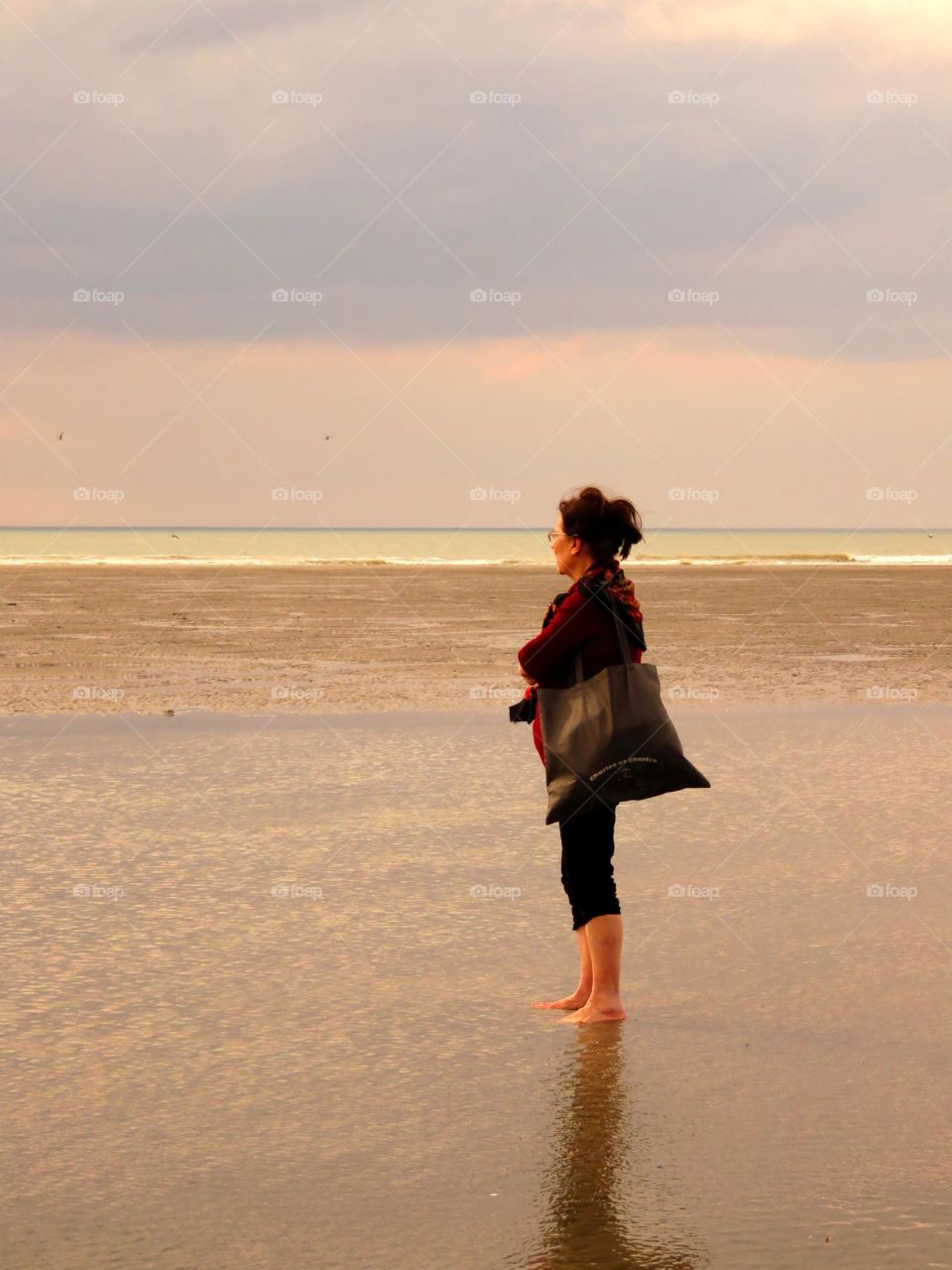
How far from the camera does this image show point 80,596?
35.8 metres

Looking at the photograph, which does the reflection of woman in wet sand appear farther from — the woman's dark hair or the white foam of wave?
the white foam of wave

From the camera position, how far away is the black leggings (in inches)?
211

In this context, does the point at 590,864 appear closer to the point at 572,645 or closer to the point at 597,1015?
the point at 597,1015

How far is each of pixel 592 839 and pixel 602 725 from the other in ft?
1.34

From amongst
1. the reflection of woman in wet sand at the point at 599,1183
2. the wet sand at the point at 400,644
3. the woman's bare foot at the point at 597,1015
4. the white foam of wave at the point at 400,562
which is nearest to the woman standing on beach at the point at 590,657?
the woman's bare foot at the point at 597,1015

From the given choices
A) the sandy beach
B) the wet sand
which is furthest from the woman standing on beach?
the wet sand

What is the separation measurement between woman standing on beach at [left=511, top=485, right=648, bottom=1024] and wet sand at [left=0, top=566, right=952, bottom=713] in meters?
8.58

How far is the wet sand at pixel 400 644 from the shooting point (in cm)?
1525

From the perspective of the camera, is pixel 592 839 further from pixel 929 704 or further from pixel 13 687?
pixel 13 687

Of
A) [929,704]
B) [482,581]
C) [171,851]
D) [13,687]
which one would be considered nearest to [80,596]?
[482,581]

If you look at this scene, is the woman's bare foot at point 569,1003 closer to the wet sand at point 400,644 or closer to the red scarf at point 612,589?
the red scarf at point 612,589

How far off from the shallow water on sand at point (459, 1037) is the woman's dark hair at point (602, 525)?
5.00 feet

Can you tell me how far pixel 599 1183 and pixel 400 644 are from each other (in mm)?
17859

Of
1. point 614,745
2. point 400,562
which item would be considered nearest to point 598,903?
point 614,745
